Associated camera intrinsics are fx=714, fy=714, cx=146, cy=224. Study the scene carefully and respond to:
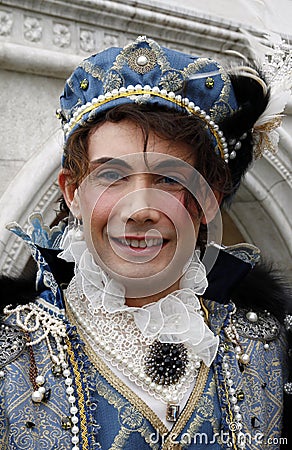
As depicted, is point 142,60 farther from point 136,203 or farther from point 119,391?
point 119,391

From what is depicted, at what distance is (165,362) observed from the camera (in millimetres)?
1306

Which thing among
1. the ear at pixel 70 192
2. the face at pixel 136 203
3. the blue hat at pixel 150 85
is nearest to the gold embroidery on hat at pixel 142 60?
the blue hat at pixel 150 85

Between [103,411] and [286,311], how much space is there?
1.66 feet

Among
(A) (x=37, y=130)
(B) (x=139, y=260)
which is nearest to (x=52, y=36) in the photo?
(A) (x=37, y=130)

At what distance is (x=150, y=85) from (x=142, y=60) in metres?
0.05

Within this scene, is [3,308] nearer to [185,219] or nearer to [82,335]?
[82,335]

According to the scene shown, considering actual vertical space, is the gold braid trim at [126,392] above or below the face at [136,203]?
below

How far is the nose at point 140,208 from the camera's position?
117 cm

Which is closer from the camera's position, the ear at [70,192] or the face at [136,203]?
the face at [136,203]

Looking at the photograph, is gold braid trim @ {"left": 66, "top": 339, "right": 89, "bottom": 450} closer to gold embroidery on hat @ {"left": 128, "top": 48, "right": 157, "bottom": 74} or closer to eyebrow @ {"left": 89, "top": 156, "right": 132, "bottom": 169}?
eyebrow @ {"left": 89, "top": 156, "right": 132, "bottom": 169}

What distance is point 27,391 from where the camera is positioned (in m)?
1.21
